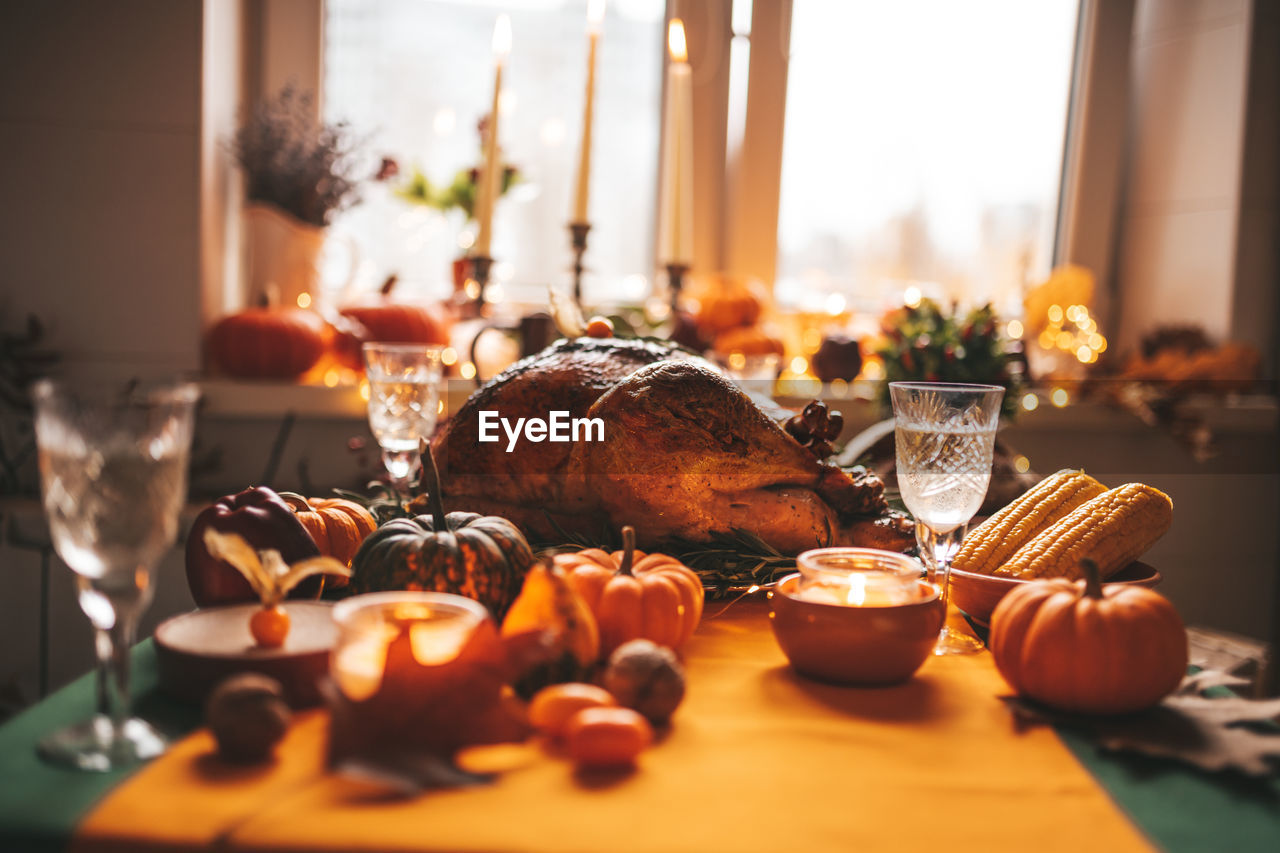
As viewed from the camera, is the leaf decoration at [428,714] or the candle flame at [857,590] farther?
the candle flame at [857,590]

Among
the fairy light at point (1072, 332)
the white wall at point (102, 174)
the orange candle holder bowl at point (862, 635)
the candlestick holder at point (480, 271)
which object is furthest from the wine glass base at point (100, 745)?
the fairy light at point (1072, 332)

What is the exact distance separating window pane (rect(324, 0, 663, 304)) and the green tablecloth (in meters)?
2.11

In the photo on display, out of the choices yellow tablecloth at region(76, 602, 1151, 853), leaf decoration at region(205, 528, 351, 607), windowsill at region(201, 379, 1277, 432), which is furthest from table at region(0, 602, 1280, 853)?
windowsill at region(201, 379, 1277, 432)

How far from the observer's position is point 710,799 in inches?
25.1

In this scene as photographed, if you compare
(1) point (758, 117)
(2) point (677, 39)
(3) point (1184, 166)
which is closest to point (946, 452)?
(2) point (677, 39)

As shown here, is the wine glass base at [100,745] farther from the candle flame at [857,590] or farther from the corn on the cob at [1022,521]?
the corn on the cob at [1022,521]

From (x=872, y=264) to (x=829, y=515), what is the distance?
2141 millimetres

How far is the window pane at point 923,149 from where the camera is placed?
3027 millimetres

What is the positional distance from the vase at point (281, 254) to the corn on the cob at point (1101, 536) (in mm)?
2006

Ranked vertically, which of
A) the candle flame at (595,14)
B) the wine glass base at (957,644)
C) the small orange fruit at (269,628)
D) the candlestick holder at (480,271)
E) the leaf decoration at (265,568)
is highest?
the candle flame at (595,14)

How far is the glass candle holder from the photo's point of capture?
0.86 metres

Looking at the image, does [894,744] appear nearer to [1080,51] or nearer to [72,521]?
[72,521]

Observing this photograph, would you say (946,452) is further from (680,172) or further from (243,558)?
(680,172)

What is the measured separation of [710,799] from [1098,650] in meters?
0.34
